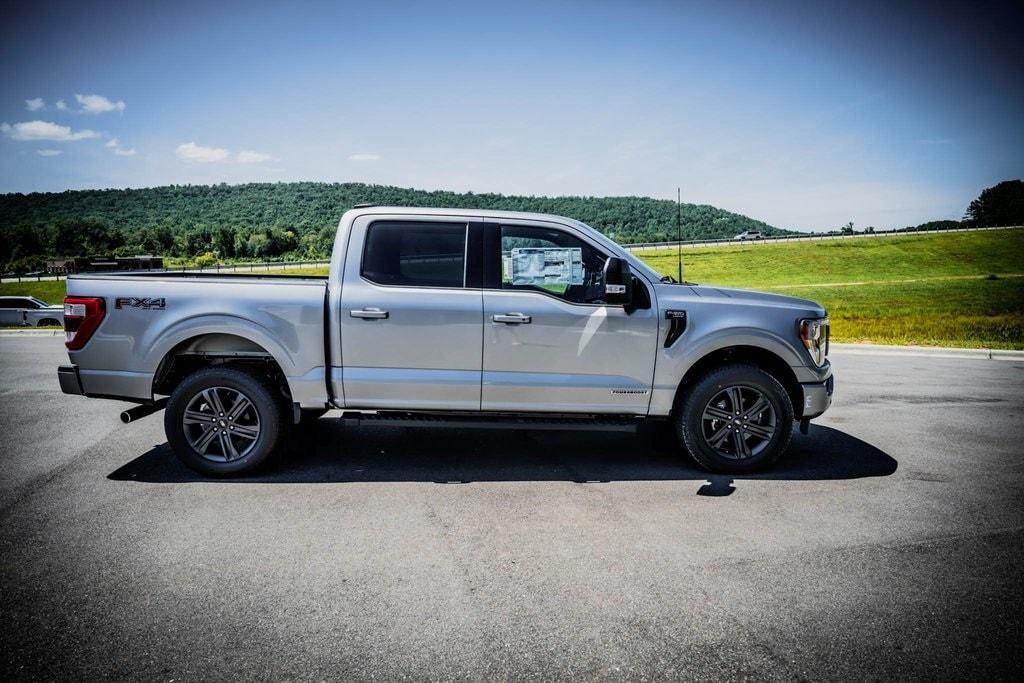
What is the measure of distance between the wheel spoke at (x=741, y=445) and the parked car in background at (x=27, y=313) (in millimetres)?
23304

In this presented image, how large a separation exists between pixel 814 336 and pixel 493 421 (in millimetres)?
2619

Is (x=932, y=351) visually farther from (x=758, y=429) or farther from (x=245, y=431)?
(x=245, y=431)

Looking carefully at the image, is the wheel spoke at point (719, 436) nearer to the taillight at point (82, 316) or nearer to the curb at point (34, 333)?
the taillight at point (82, 316)

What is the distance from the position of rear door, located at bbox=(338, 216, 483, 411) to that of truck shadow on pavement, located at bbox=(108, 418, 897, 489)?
0.57m

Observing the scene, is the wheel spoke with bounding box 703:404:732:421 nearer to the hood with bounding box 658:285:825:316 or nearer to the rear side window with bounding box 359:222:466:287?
the hood with bounding box 658:285:825:316

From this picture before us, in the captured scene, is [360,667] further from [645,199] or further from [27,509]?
[645,199]

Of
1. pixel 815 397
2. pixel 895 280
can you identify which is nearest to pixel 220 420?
pixel 815 397

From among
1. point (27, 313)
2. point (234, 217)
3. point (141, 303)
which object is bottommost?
point (27, 313)

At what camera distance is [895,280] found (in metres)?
44.3

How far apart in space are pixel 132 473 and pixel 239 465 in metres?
0.95

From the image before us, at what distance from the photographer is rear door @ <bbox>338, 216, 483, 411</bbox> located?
15.0 ft

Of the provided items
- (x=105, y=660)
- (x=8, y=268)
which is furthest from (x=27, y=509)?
(x=8, y=268)

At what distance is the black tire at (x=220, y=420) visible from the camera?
181 inches

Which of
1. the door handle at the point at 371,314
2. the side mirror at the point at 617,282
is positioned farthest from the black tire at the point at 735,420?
the door handle at the point at 371,314
